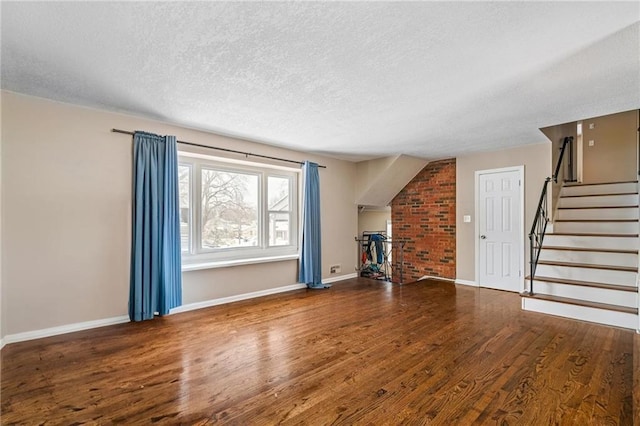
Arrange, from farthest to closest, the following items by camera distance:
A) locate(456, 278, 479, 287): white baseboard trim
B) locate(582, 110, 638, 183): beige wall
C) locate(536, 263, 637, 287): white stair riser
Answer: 1. locate(582, 110, 638, 183): beige wall
2. locate(456, 278, 479, 287): white baseboard trim
3. locate(536, 263, 637, 287): white stair riser

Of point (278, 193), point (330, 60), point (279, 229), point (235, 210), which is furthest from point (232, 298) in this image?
point (330, 60)

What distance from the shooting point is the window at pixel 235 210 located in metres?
4.36

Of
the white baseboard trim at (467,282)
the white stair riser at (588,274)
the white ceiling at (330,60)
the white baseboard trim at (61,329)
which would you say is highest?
the white ceiling at (330,60)

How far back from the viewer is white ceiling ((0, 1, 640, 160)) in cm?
183

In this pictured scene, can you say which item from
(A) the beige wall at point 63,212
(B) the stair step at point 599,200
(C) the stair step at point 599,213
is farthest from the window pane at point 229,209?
(B) the stair step at point 599,200

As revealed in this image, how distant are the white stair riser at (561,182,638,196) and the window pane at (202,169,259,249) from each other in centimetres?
567

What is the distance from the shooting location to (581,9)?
1786mm

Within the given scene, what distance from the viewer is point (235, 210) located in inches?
191

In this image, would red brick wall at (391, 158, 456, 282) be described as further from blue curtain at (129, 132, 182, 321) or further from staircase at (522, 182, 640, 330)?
blue curtain at (129, 132, 182, 321)

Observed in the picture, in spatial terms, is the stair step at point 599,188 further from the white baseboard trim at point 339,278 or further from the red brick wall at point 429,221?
the white baseboard trim at point 339,278

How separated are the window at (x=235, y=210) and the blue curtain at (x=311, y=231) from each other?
11.6 inches

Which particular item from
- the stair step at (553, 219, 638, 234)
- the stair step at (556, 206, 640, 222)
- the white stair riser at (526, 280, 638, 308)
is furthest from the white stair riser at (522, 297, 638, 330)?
the stair step at (556, 206, 640, 222)

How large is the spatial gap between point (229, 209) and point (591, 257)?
17.1ft

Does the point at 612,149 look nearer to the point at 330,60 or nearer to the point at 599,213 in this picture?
the point at 599,213
